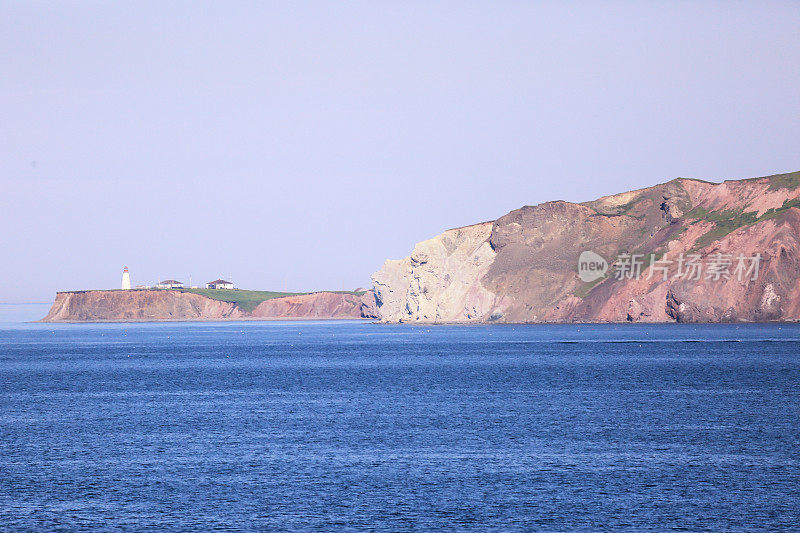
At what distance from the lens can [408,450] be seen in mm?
42312

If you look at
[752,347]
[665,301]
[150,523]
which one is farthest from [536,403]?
[665,301]

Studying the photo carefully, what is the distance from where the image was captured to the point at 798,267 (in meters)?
176

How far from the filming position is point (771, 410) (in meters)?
55.7

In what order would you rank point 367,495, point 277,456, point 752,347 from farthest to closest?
point 752,347
point 277,456
point 367,495

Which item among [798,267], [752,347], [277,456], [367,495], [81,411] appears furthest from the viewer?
[798,267]

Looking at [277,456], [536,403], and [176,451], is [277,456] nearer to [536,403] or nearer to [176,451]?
[176,451]

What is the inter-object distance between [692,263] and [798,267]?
76.0 ft

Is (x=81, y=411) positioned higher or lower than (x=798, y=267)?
lower

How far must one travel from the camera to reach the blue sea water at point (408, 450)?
3039cm

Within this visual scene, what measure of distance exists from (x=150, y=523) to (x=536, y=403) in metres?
36.7

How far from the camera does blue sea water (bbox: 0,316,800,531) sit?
99.7 ft

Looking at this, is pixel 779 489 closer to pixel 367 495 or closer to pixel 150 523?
pixel 367 495

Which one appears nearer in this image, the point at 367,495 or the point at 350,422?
the point at 367,495

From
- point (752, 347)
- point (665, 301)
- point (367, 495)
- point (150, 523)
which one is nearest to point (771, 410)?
point (367, 495)
